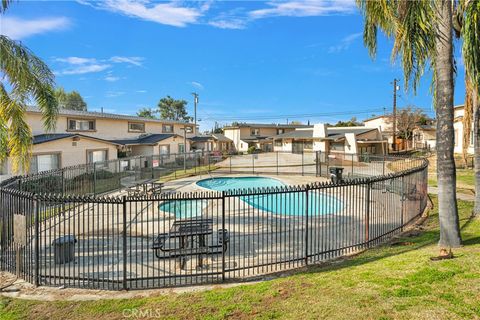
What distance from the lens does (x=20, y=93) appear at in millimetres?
8992

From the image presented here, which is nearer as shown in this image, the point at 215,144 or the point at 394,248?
the point at 394,248

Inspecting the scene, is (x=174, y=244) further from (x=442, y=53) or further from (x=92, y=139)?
(x=92, y=139)

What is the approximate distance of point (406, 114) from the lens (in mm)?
47188

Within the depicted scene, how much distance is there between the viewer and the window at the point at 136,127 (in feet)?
107

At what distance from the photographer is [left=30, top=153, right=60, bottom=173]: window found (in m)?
18.8

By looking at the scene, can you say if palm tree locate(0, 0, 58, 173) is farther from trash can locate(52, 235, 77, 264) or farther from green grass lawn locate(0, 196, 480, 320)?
green grass lawn locate(0, 196, 480, 320)

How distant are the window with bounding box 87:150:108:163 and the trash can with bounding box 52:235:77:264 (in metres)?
17.9

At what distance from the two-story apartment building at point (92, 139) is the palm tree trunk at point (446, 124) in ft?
41.8

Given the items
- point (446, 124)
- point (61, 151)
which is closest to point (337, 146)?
point (61, 151)

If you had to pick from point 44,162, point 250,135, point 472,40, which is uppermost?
point 250,135

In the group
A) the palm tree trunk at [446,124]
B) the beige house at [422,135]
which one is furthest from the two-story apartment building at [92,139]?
the beige house at [422,135]

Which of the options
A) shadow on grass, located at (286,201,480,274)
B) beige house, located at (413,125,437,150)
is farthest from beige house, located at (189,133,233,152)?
shadow on grass, located at (286,201,480,274)

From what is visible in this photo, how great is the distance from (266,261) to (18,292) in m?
5.44

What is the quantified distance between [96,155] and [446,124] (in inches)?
969
